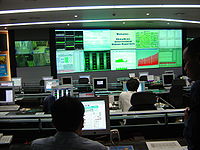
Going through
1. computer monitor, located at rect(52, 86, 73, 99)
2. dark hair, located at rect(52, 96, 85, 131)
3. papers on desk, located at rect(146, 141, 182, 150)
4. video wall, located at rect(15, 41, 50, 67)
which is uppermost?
video wall, located at rect(15, 41, 50, 67)

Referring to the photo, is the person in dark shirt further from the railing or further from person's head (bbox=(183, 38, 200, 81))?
the railing

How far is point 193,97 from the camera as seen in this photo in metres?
1.28

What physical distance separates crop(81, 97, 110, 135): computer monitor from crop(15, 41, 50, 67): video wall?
911cm

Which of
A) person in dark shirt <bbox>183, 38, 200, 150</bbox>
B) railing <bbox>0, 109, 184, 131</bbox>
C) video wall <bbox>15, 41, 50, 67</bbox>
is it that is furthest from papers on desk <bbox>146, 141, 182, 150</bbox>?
video wall <bbox>15, 41, 50, 67</bbox>

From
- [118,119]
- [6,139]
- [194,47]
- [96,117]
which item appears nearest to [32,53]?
[6,139]

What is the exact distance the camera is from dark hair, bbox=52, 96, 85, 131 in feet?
4.35

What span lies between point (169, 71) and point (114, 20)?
13.2 feet

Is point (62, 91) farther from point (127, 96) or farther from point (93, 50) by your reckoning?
point (93, 50)

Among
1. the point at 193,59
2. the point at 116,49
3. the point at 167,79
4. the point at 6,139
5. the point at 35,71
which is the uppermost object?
the point at 116,49

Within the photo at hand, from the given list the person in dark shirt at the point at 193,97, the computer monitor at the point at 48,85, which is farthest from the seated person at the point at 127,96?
the computer monitor at the point at 48,85

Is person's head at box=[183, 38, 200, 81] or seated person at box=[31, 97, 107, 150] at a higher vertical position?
person's head at box=[183, 38, 200, 81]

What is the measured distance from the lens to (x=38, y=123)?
2.68 metres

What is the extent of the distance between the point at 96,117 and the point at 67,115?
39.6 inches

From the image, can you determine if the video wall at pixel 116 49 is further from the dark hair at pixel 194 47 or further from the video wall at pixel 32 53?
the dark hair at pixel 194 47
